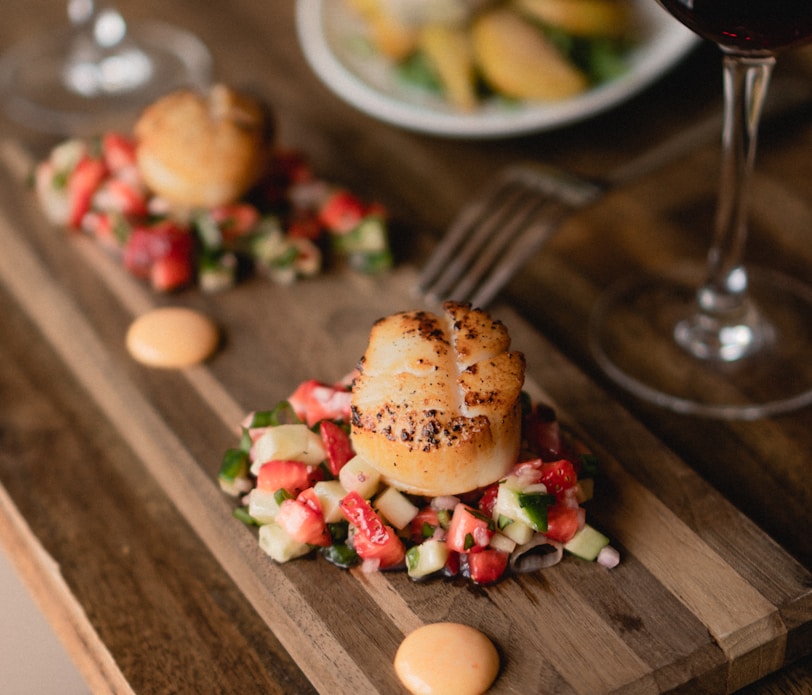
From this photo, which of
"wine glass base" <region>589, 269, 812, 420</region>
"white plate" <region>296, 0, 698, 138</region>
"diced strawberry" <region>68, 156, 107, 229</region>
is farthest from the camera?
"white plate" <region>296, 0, 698, 138</region>

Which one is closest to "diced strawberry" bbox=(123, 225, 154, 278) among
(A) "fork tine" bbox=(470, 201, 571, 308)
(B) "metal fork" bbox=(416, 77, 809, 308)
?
(B) "metal fork" bbox=(416, 77, 809, 308)

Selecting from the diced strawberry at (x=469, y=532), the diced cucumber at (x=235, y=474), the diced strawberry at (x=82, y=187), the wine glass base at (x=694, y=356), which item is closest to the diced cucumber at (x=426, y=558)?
the diced strawberry at (x=469, y=532)

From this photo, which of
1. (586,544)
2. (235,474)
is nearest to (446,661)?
(586,544)

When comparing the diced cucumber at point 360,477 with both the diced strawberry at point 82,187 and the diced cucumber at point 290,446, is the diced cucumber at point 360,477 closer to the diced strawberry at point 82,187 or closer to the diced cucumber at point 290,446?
the diced cucumber at point 290,446

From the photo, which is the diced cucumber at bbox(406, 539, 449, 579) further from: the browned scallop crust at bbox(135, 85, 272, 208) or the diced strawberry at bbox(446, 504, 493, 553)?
the browned scallop crust at bbox(135, 85, 272, 208)

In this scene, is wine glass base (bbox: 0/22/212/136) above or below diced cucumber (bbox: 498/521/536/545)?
below

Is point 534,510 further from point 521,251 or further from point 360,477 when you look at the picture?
point 521,251

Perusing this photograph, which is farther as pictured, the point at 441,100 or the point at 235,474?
the point at 441,100
